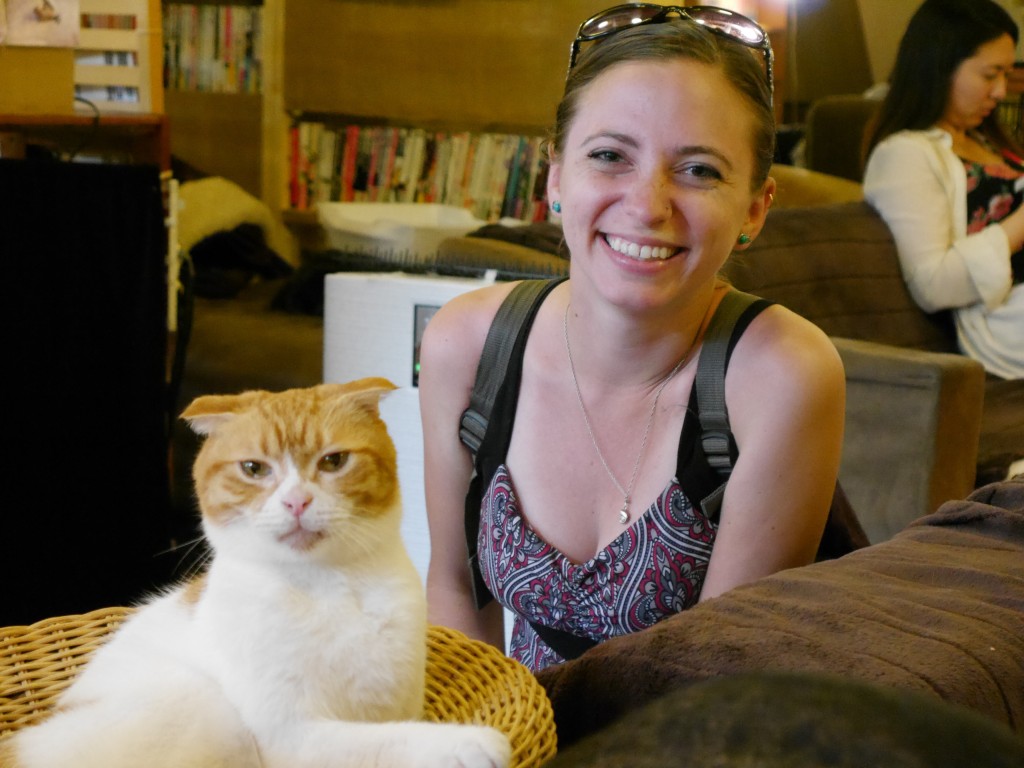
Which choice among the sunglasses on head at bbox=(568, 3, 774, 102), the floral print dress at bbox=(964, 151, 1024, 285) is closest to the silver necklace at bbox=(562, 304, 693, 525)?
the sunglasses on head at bbox=(568, 3, 774, 102)

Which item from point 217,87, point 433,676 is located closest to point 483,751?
point 433,676

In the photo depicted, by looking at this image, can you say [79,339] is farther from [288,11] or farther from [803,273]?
[803,273]

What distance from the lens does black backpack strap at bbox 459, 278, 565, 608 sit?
1240mm

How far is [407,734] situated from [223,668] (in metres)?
0.13

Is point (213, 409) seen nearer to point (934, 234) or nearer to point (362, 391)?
point (362, 391)

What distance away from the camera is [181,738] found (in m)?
0.63

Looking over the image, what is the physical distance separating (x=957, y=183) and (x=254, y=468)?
2.37 m

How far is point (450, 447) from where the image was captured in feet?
4.17

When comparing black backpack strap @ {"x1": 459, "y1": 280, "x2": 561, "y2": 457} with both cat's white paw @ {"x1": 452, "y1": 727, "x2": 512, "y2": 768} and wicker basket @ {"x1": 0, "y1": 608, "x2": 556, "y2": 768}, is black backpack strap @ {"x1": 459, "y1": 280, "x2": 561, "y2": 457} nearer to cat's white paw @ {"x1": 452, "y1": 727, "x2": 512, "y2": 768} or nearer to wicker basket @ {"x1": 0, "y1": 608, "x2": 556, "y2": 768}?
wicker basket @ {"x1": 0, "y1": 608, "x2": 556, "y2": 768}

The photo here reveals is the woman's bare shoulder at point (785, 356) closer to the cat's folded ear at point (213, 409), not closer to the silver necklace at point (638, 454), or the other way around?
the silver necklace at point (638, 454)

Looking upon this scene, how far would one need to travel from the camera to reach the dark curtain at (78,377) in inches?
75.6

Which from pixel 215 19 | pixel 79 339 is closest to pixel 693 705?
pixel 79 339

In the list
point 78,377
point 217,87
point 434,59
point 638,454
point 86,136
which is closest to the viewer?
point 638,454

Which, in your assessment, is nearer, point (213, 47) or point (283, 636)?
point (283, 636)
